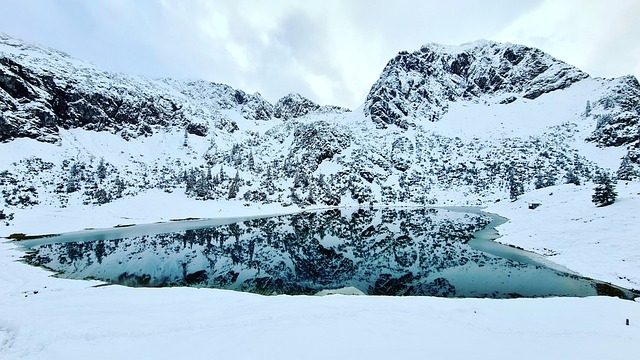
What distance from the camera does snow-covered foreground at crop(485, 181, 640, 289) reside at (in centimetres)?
2434

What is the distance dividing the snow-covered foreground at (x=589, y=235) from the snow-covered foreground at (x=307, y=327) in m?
9.46

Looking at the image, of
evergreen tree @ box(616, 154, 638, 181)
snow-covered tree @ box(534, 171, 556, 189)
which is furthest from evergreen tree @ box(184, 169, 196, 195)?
evergreen tree @ box(616, 154, 638, 181)

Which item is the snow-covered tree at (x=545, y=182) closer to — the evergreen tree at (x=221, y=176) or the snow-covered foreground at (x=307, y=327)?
the snow-covered foreground at (x=307, y=327)

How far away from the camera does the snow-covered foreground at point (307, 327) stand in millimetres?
10906

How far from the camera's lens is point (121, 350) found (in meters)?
11.4

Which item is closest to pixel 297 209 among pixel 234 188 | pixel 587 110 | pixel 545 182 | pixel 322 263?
pixel 234 188

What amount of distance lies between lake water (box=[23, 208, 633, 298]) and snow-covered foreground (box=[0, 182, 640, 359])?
12.6 feet

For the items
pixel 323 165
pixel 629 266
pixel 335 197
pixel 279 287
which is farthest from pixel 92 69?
pixel 629 266

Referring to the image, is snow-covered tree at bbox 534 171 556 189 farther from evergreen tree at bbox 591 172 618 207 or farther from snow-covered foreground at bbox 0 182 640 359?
snow-covered foreground at bbox 0 182 640 359

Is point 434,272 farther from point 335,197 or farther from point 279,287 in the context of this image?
point 335,197

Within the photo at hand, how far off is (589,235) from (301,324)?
3616cm

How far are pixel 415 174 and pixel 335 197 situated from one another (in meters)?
49.0

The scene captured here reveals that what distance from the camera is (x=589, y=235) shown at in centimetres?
→ 3166

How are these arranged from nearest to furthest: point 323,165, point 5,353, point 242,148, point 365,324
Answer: point 5,353, point 365,324, point 323,165, point 242,148
